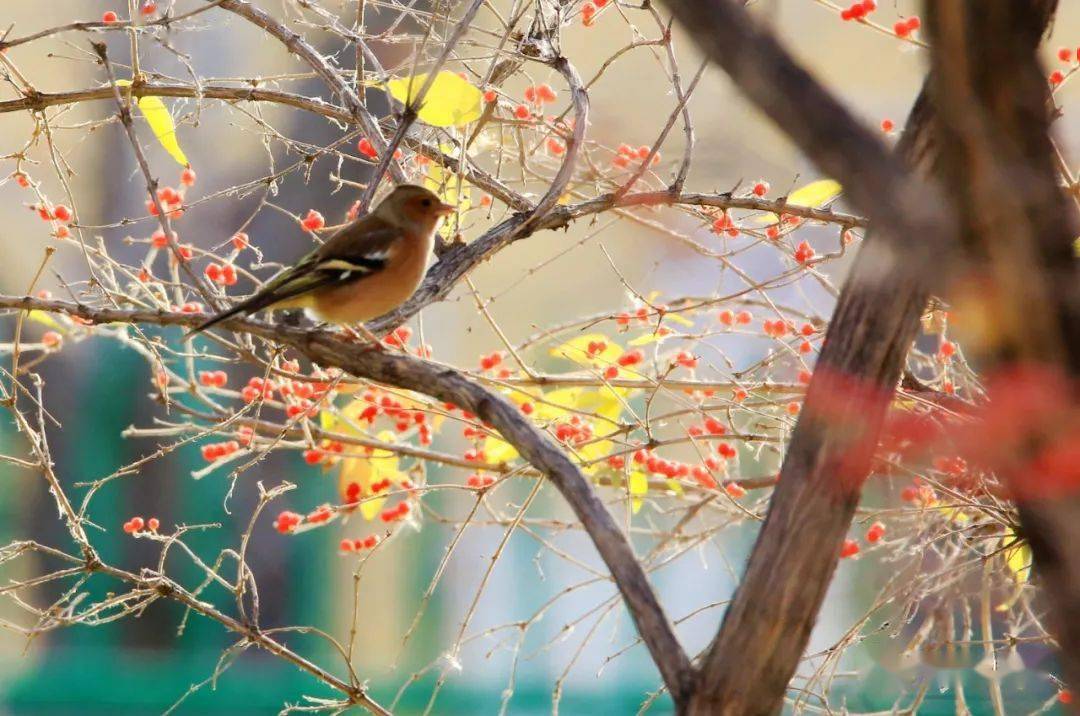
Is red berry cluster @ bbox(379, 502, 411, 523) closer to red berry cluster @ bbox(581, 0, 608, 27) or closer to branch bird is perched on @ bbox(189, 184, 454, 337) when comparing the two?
branch bird is perched on @ bbox(189, 184, 454, 337)

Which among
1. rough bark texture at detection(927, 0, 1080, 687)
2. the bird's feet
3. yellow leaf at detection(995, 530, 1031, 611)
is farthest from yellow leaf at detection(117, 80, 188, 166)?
yellow leaf at detection(995, 530, 1031, 611)

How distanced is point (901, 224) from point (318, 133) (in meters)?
7.48

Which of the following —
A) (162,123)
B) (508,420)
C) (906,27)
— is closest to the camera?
(508,420)

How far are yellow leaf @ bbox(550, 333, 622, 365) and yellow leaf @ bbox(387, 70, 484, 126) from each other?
0.66 meters

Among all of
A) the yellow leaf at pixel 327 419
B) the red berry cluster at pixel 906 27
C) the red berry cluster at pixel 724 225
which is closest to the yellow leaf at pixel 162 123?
the yellow leaf at pixel 327 419

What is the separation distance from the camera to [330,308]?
277 centimetres

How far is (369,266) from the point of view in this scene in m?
2.80

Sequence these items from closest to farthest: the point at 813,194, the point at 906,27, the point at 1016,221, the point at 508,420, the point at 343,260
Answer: the point at 1016,221 → the point at 508,420 → the point at 813,194 → the point at 906,27 → the point at 343,260

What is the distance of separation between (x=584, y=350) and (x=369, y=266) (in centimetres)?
59

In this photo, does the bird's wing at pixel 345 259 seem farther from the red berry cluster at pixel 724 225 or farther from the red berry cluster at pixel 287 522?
the red berry cluster at pixel 724 225

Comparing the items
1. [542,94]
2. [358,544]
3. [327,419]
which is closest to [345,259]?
[327,419]

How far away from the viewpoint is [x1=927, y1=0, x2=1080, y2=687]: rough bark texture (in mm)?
926

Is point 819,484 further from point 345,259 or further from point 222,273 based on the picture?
point 222,273

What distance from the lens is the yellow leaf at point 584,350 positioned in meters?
2.78
